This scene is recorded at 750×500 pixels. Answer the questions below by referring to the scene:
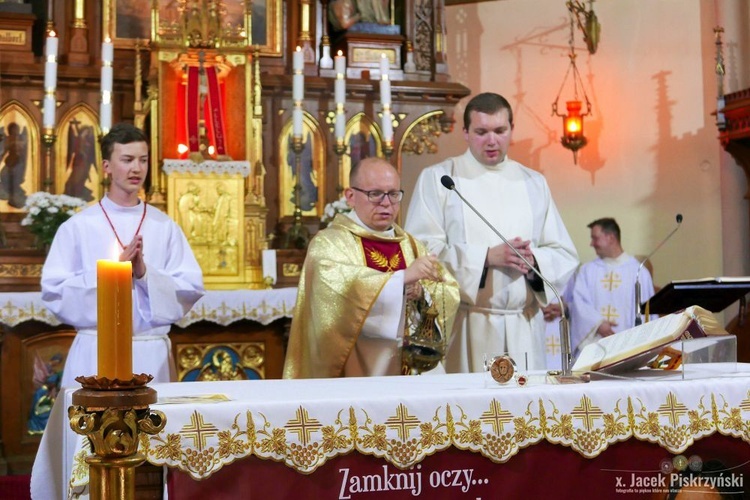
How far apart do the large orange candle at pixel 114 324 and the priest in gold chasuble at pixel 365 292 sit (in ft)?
7.60

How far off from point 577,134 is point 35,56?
16.3ft

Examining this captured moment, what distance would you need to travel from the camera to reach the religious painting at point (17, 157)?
832cm

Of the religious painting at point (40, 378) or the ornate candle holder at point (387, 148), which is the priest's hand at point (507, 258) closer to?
the religious painting at point (40, 378)

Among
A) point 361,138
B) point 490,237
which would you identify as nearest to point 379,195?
point 490,237

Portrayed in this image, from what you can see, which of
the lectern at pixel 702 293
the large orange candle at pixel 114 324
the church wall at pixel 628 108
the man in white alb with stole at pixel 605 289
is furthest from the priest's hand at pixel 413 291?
the church wall at pixel 628 108

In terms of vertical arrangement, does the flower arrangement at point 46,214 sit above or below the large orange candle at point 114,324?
above

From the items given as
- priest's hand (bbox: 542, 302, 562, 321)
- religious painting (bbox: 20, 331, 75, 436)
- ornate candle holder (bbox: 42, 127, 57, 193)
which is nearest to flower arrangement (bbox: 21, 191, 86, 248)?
ornate candle holder (bbox: 42, 127, 57, 193)

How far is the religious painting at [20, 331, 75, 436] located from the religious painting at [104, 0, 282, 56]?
279 cm

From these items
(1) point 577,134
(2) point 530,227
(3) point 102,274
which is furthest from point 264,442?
(1) point 577,134

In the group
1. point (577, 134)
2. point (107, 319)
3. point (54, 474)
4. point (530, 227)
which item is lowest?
point (54, 474)

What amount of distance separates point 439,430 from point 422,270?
48.0 inches

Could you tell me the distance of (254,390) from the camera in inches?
131

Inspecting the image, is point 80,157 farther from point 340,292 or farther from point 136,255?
point 340,292

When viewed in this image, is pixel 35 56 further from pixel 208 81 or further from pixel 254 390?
pixel 254 390
